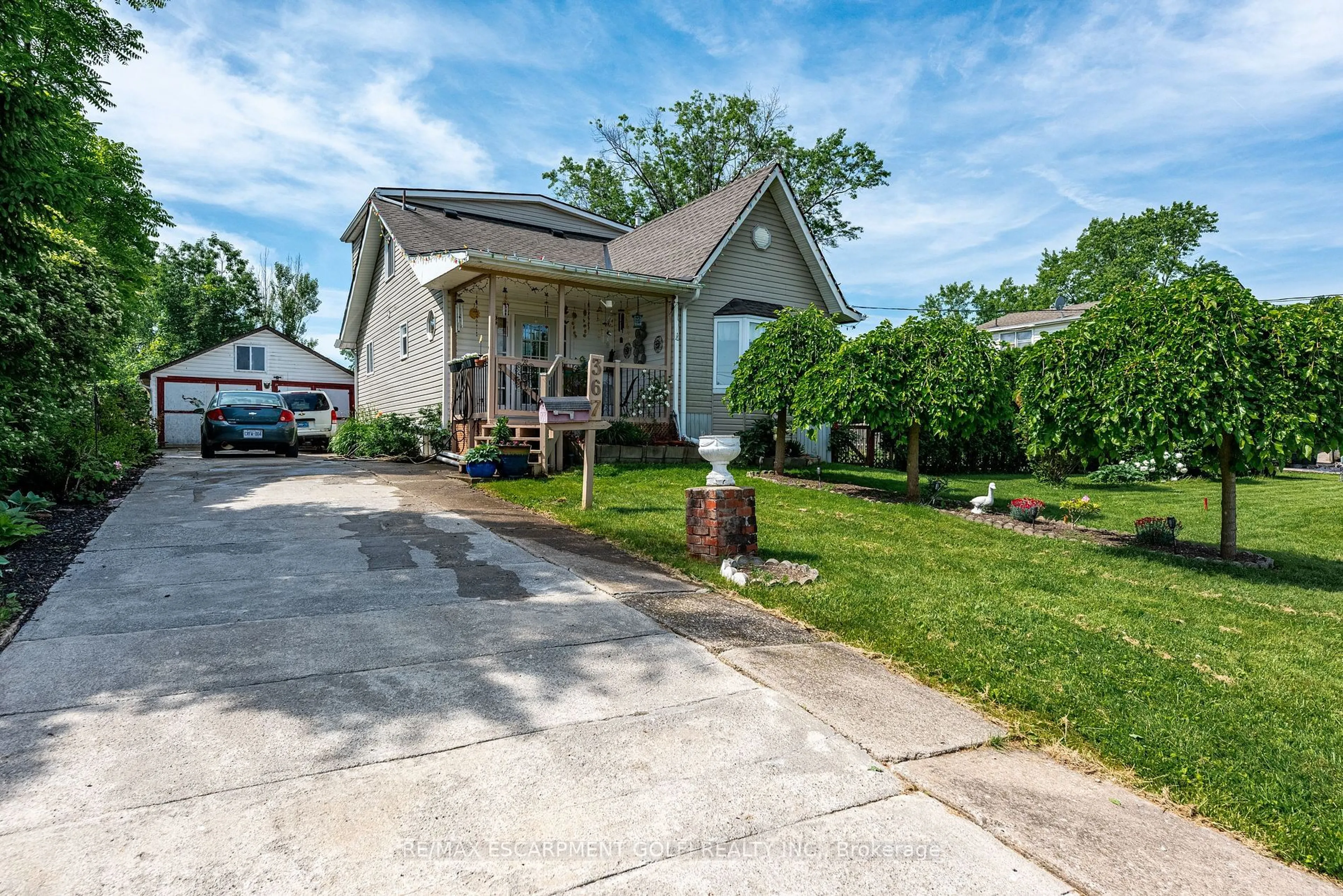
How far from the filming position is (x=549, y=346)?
15.5m

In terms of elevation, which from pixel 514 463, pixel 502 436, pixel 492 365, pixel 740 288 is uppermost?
pixel 740 288

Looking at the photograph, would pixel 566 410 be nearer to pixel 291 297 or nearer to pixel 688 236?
pixel 688 236

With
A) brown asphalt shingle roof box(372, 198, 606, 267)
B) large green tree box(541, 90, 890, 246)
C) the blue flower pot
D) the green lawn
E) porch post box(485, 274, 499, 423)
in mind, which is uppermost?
large green tree box(541, 90, 890, 246)

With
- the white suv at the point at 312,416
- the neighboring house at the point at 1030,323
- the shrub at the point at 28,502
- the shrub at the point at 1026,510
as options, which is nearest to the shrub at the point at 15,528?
the shrub at the point at 28,502

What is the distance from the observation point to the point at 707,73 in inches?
1063

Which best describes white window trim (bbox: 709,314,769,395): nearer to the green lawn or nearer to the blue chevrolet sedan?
the green lawn

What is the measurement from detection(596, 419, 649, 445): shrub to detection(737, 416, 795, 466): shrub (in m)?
1.94

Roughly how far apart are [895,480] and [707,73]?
21.1 meters

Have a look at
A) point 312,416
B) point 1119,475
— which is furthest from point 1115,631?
point 312,416

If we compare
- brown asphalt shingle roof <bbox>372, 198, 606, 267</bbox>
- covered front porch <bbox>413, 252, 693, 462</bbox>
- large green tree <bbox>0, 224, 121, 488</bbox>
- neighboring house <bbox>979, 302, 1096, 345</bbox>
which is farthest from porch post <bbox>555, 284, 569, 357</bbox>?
neighboring house <bbox>979, 302, 1096, 345</bbox>

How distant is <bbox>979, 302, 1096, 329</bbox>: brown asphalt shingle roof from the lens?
3947cm

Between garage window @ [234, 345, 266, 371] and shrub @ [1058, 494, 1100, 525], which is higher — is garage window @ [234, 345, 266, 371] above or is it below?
above

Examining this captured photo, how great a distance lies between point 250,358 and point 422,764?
97.9 feet

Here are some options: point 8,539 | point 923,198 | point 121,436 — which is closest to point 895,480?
point 8,539
